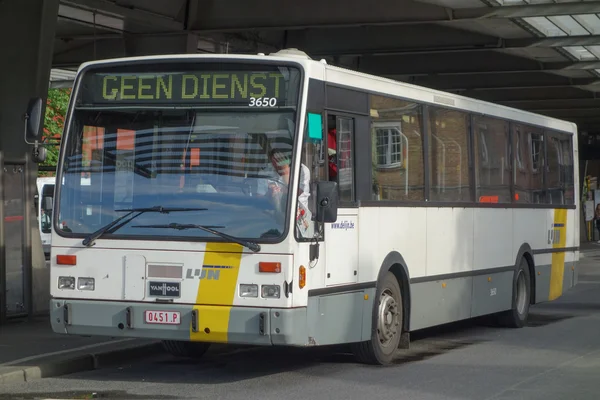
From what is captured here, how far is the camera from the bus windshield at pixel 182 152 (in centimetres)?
1042

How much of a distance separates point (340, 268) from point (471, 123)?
14.5 feet

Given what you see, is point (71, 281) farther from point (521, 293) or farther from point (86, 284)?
point (521, 293)

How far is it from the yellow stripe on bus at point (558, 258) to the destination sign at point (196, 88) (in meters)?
8.73

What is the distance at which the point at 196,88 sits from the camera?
10781mm

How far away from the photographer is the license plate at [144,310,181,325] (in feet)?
34.2

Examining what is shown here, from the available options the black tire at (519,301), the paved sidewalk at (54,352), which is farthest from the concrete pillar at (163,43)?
the paved sidewalk at (54,352)

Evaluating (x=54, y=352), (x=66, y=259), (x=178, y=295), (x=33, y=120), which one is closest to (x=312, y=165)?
(x=178, y=295)

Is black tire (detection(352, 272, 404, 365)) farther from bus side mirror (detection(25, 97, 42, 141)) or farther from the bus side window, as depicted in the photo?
bus side mirror (detection(25, 97, 42, 141))

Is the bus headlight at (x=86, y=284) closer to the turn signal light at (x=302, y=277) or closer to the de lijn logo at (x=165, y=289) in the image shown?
the de lijn logo at (x=165, y=289)

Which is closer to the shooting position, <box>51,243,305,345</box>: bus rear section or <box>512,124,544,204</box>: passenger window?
<box>51,243,305,345</box>: bus rear section

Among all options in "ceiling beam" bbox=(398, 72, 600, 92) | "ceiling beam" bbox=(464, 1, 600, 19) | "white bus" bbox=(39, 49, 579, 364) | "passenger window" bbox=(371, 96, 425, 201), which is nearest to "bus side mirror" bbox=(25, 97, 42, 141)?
"white bus" bbox=(39, 49, 579, 364)

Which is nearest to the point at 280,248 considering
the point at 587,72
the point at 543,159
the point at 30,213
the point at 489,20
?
the point at 30,213

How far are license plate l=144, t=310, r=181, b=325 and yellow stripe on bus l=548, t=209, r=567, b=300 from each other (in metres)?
9.03

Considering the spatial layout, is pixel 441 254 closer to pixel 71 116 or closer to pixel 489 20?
pixel 71 116
